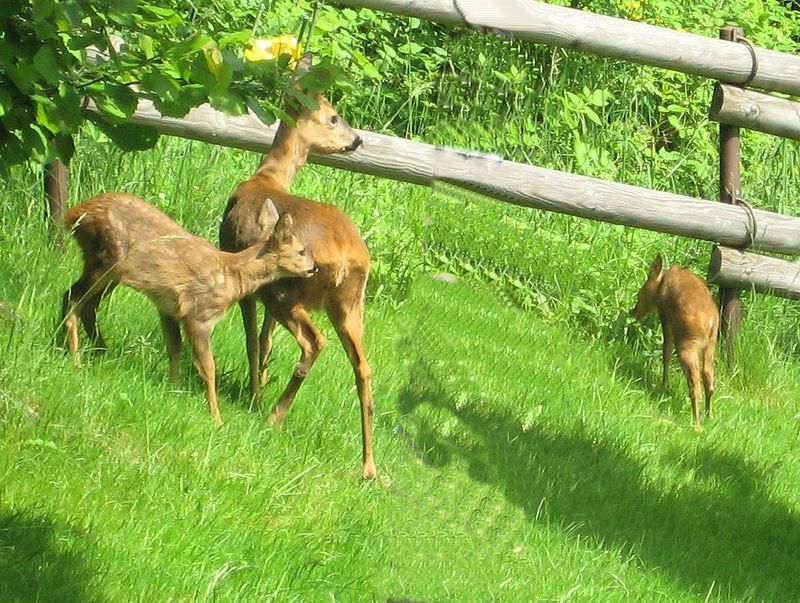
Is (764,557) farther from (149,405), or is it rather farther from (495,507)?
(149,405)

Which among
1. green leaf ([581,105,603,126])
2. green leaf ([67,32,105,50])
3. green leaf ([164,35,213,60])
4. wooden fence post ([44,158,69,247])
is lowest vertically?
wooden fence post ([44,158,69,247])

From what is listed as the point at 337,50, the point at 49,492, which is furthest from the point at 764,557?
the point at 337,50

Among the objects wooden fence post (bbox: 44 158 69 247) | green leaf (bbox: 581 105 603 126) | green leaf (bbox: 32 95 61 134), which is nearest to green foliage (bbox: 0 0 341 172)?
green leaf (bbox: 32 95 61 134)

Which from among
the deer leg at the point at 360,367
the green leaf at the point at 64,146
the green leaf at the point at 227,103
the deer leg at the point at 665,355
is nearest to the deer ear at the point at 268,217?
the deer leg at the point at 360,367

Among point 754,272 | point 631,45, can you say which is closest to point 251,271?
point 631,45

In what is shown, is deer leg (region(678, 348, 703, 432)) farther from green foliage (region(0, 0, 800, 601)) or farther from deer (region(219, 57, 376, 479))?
deer (region(219, 57, 376, 479))

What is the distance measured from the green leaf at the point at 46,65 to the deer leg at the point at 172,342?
8.74 ft

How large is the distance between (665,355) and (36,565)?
6.44 ft

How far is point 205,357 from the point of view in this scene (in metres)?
5.11

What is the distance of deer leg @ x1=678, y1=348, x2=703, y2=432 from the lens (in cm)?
181

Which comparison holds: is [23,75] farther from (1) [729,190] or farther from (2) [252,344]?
(2) [252,344]

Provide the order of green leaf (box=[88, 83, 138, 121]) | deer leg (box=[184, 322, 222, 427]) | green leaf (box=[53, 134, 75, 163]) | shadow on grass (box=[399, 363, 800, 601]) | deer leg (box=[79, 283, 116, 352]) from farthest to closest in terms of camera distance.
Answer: deer leg (box=[79, 283, 116, 352]), deer leg (box=[184, 322, 222, 427]), green leaf (box=[53, 134, 75, 163]), green leaf (box=[88, 83, 138, 121]), shadow on grass (box=[399, 363, 800, 601])

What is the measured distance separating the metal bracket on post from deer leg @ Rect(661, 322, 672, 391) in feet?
0.34

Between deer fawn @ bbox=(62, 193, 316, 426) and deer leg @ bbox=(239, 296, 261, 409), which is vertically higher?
deer fawn @ bbox=(62, 193, 316, 426)
